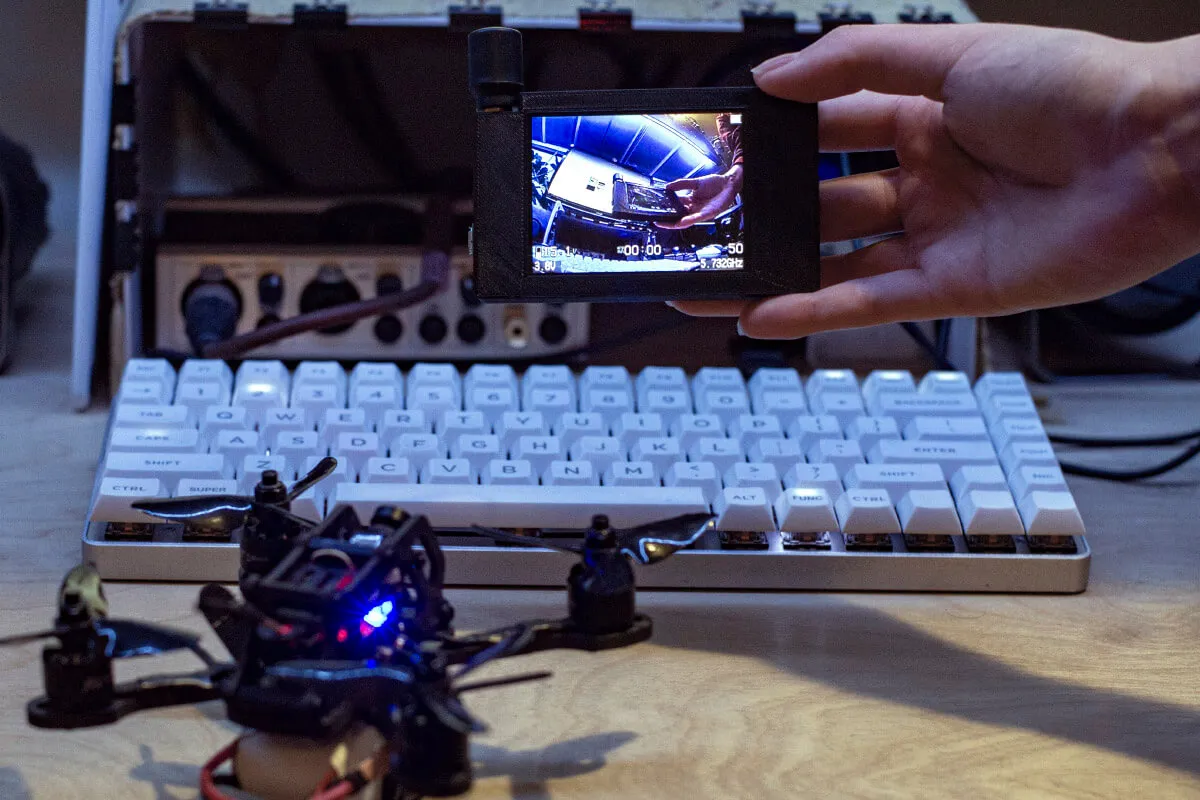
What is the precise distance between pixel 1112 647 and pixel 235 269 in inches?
24.5

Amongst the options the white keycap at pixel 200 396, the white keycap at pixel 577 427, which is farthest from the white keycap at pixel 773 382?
the white keycap at pixel 200 396

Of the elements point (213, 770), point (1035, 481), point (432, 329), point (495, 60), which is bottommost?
point (213, 770)

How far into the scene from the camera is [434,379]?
72 cm

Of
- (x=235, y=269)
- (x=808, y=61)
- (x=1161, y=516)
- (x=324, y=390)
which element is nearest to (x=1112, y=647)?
(x=1161, y=516)

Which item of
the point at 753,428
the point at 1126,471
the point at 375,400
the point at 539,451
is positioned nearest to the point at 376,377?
the point at 375,400

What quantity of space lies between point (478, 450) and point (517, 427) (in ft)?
0.11

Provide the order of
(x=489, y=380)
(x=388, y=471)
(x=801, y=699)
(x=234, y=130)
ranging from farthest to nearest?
(x=234, y=130) < (x=489, y=380) < (x=388, y=471) < (x=801, y=699)

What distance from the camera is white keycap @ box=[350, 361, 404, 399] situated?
708 millimetres

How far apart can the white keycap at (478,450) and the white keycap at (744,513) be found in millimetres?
128

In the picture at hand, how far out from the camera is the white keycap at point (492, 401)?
0.70 meters

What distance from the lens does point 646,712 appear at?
508mm

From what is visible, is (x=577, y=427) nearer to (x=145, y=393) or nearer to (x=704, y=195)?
(x=704, y=195)

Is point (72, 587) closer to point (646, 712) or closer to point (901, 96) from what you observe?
point (646, 712)

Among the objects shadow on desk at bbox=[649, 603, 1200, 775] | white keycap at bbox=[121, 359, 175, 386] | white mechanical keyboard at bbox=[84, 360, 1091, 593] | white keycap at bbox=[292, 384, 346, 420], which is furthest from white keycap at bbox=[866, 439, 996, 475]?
white keycap at bbox=[121, 359, 175, 386]
